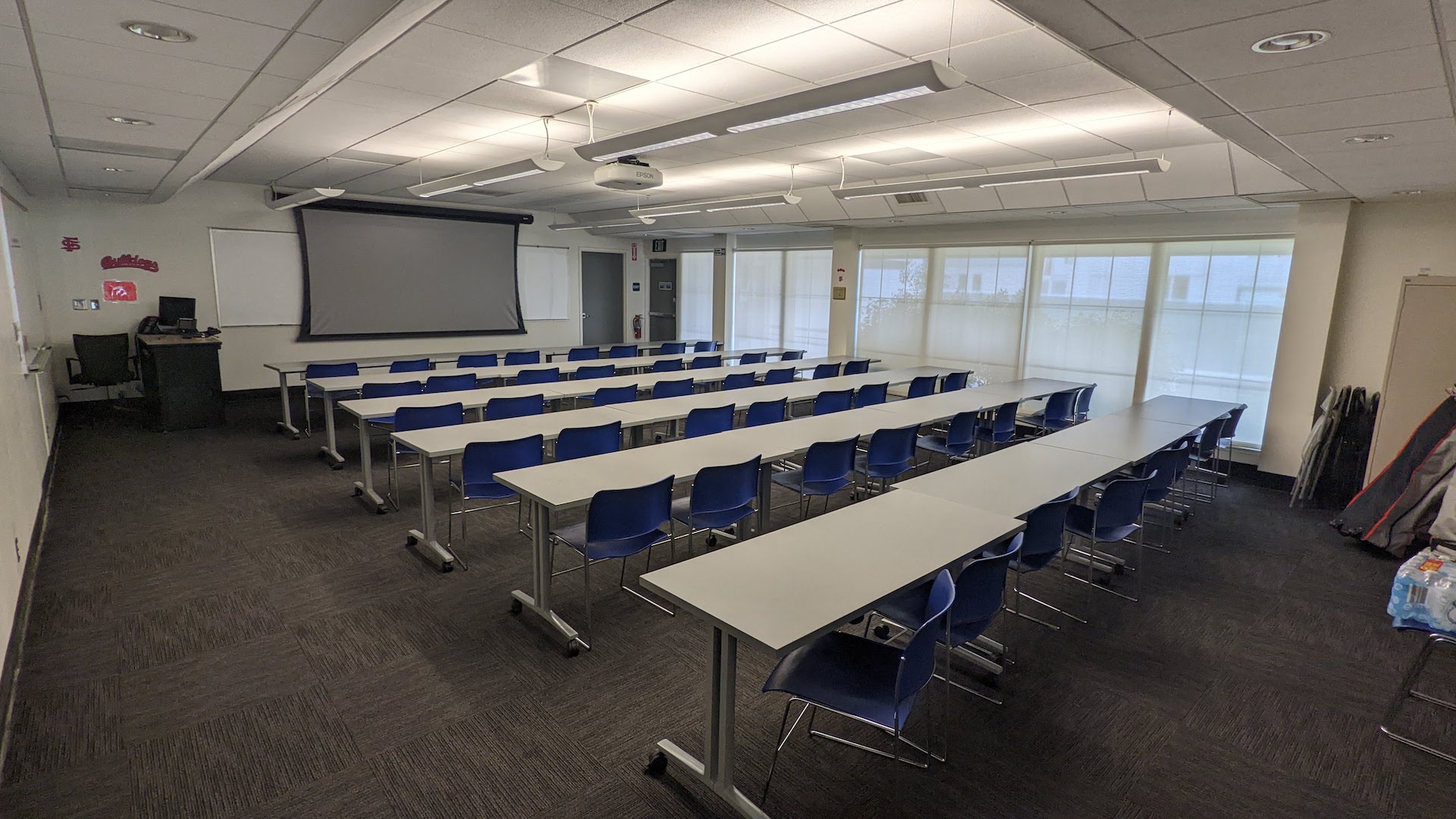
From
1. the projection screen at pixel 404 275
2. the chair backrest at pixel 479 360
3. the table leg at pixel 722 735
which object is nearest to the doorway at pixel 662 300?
the projection screen at pixel 404 275

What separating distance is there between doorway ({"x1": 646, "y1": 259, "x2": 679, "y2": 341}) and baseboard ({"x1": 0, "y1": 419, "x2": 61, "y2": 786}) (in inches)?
409

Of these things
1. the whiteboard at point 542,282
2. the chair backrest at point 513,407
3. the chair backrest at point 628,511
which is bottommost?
the chair backrest at point 628,511

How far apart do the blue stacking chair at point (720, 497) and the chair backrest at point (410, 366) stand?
5.81 metres

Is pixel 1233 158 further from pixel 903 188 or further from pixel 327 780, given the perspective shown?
pixel 327 780

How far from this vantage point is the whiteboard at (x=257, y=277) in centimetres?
959

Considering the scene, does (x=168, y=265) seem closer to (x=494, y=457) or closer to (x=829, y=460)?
(x=494, y=457)

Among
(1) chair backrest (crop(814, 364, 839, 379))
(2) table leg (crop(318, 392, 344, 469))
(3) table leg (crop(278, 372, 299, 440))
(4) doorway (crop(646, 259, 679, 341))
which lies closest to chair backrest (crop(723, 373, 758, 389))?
(1) chair backrest (crop(814, 364, 839, 379))

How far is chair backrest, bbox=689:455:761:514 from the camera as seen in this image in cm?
385

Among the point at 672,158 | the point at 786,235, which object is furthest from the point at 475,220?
the point at 672,158

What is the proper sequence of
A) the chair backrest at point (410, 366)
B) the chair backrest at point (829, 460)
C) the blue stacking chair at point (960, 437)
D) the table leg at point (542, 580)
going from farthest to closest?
the chair backrest at point (410, 366)
the blue stacking chair at point (960, 437)
the chair backrest at point (829, 460)
the table leg at point (542, 580)

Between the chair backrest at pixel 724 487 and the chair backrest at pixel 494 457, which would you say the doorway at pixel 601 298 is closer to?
the chair backrest at pixel 494 457

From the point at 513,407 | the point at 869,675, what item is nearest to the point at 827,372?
the point at 513,407

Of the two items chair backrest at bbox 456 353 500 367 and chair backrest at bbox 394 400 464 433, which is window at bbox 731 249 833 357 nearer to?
chair backrest at bbox 456 353 500 367

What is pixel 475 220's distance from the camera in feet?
38.4
